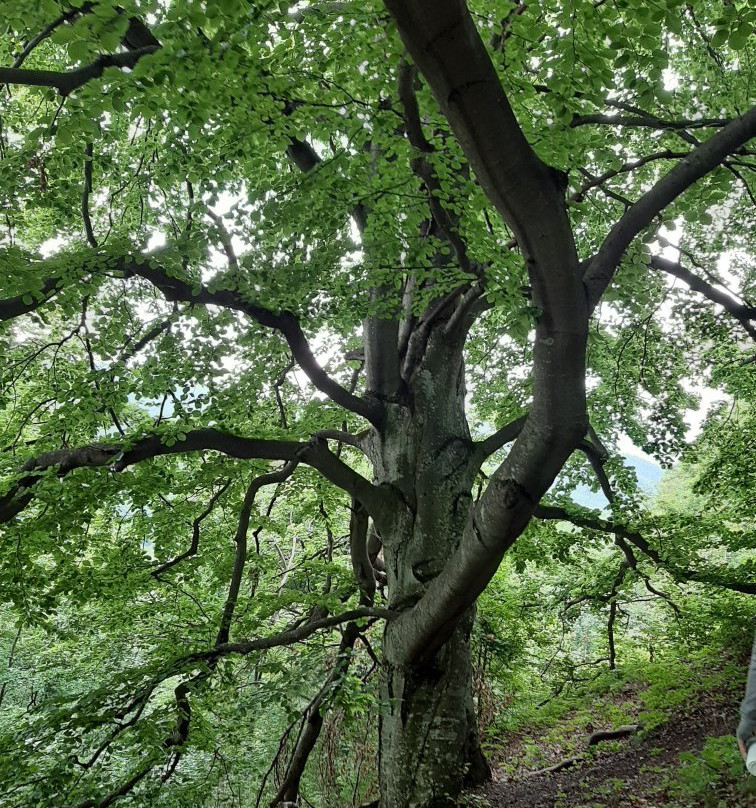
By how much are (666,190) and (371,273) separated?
224cm

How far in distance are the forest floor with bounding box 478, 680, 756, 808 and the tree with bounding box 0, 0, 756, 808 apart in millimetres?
794

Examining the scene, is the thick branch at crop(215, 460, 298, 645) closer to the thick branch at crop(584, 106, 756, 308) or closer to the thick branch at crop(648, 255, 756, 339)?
the thick branch at crop(584, 106, 756, 308)

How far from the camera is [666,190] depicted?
2.88 metres

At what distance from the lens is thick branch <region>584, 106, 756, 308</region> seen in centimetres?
282

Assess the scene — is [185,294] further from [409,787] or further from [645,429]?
[645,429]

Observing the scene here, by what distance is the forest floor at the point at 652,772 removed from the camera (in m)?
3.95

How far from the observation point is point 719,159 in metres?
2.82

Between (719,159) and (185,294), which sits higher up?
(185,294)

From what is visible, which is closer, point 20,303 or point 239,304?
point 20,303

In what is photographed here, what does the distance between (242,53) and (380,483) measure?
3.61 meters

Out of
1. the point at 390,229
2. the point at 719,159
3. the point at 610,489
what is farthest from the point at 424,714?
the point at 719,159

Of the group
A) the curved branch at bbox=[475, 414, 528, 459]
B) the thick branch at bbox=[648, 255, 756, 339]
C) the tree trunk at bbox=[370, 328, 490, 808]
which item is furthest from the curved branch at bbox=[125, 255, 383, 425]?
the thick branch at bbox=[648, 255, 756, 339]

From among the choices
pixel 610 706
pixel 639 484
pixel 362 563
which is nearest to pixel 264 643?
pixel 362 563

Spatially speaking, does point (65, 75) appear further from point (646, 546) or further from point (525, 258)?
point (646, 546)
